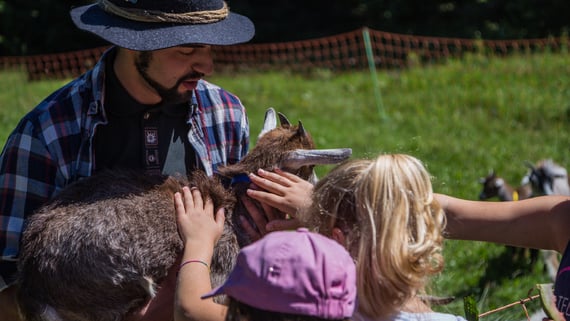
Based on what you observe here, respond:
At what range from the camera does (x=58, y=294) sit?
3.23 metres

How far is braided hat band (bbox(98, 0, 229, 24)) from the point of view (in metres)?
3.44

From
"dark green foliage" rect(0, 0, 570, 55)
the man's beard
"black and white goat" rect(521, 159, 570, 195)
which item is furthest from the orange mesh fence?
the man's beard

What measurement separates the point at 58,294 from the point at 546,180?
4499 millimetres

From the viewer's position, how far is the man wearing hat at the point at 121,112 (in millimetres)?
3395

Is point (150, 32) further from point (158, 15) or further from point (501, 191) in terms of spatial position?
point (501, 191)

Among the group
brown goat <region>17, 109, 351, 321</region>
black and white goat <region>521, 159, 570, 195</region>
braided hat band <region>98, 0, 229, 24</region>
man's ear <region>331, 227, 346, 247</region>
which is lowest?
black and white goat <region>521, 159, 570, 195</region>

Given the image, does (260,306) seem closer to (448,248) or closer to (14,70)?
(448,248)

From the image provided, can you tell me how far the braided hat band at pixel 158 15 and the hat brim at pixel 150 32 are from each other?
0.02 metres

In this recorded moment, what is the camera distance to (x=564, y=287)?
9.57 feet

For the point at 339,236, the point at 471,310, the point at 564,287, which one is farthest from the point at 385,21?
the point at 339,236

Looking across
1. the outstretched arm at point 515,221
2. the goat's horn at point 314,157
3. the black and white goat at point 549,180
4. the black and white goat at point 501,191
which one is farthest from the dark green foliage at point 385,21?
the outstretched arm at point 515,221

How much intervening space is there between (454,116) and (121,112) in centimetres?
751

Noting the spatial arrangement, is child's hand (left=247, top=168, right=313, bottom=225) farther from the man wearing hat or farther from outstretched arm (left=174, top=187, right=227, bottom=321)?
the man wearing hat

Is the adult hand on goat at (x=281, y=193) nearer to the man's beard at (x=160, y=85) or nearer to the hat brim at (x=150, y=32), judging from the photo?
the man's beard at (x=160, y=85)
